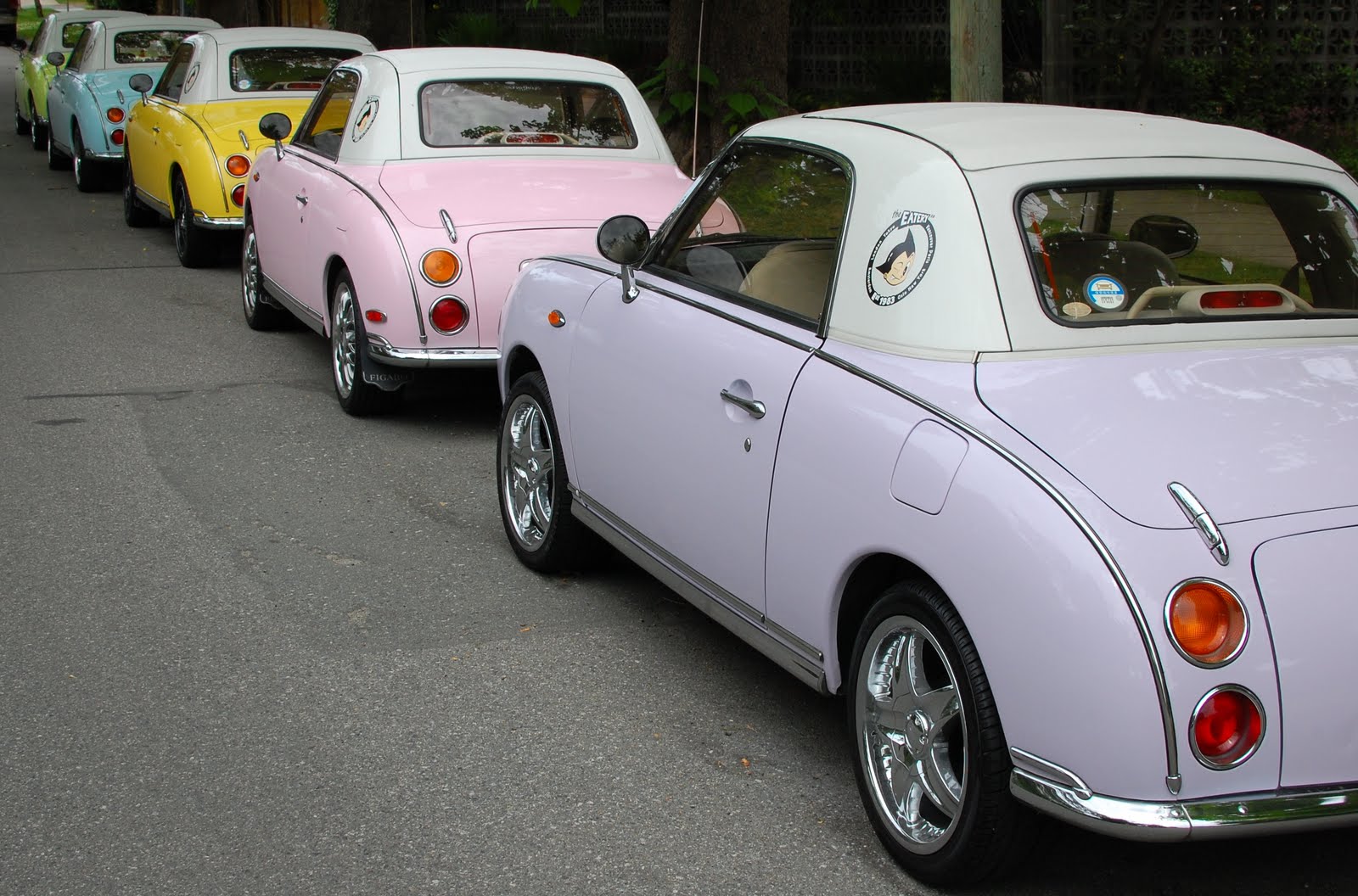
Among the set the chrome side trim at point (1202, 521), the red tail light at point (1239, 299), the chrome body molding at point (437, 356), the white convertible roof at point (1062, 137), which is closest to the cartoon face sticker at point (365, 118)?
the chrome body molding at point (437, 356)

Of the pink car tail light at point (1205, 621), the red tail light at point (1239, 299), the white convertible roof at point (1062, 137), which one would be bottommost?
the pink car tail light at point (1205, 621)

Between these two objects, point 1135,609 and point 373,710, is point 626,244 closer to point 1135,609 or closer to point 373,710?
point 373,710

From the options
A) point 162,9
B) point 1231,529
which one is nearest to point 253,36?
point 1231,529

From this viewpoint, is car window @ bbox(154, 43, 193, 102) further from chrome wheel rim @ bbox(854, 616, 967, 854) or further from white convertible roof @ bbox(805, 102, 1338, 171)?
chrome wheel rim @ bbox(854, 616, 967, 854)

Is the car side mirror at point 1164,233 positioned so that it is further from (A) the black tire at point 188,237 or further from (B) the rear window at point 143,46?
(B) the rear window at point 143,46

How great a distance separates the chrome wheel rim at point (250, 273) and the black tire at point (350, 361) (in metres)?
1.87

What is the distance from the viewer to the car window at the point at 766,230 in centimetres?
430

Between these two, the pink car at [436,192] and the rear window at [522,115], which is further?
the rear window at [522,115]

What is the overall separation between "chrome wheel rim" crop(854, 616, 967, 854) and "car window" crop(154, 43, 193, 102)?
9.82m

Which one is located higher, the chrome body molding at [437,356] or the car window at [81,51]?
the car window at [81,51]

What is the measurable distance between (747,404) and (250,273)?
6685mm

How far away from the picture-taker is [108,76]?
15.7 metres

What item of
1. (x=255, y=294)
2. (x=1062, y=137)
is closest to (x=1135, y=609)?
(x=1062, y=137)

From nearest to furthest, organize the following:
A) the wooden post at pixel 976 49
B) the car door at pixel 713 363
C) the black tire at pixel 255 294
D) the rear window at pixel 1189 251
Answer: the rear window at pixel 1189 251 → the car door at pixel 713 363 → the wooden post at pixel 976 49 → the black tire at pixel 255 294
